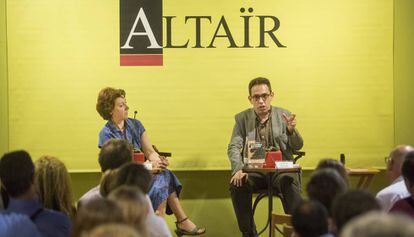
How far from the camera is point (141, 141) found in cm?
598

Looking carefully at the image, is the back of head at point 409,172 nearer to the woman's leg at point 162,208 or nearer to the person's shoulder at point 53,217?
the person's shoulder at point 53,217

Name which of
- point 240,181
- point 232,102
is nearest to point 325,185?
point 240,181

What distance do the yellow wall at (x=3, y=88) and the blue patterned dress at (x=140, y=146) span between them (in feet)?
3.85

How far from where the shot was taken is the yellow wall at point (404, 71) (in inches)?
260

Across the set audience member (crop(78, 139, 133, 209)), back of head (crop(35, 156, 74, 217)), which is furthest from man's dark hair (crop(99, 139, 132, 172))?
back of head (crop(35, 156, 74, 217))

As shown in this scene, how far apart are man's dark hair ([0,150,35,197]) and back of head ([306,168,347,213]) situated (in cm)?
127

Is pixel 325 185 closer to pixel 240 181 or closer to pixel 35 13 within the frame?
pixel 240 181

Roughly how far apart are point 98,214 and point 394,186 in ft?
7.07

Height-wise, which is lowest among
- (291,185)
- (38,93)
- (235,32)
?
(291,185)

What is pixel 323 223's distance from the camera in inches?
97.3

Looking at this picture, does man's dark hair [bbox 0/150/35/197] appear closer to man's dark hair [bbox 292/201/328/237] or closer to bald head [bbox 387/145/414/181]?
man's dark hair [bbox 292/201/328/237]


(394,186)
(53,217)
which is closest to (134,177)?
(53,217)

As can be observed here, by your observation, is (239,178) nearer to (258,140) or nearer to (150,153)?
(258,140)

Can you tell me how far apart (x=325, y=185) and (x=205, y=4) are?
148 inches
